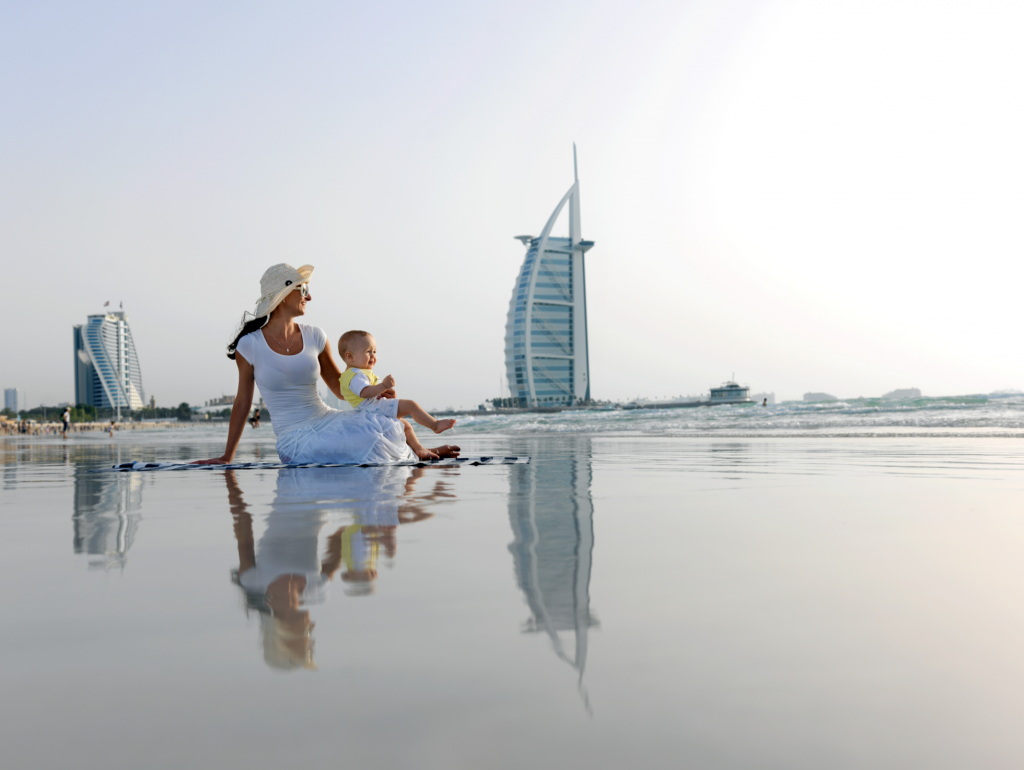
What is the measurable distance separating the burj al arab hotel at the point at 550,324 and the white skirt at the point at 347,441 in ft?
251

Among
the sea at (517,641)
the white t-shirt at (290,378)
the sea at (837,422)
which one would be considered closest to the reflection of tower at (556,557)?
the sea at (517,641)

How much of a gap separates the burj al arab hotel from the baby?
251ft

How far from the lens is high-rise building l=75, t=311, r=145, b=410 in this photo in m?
113

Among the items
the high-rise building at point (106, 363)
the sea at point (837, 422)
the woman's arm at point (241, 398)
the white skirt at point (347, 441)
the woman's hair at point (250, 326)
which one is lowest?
the sea at point (837, 422)

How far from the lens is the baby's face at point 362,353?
4711mm

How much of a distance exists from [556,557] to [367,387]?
3.13 m

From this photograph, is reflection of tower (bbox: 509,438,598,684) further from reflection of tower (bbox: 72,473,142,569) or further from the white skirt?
the white skirt

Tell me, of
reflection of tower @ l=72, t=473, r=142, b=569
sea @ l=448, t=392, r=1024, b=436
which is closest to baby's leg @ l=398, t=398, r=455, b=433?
reflection of tower @ l=72, t=473, r=142, b=569

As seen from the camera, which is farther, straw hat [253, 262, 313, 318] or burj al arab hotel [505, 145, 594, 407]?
burj al arab hotel [505, 145, 594, 407]

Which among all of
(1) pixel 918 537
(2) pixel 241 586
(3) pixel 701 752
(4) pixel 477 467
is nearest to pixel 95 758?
(3) pixel 701 752

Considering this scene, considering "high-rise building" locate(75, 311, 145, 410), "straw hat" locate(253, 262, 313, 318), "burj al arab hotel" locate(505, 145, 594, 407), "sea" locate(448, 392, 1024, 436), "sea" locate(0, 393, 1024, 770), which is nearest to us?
"sea" locate(0, 393, 1024, 770)

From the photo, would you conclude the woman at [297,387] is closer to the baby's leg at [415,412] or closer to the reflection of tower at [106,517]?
the baby's leg at [415,412]

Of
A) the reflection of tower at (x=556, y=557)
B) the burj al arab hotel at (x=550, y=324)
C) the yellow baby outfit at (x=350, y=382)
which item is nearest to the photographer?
the reflection of tower at (x=556, y=557)

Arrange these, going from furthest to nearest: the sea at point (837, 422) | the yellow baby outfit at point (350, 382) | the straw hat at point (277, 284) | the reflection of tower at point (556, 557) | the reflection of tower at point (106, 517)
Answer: the sea at point (837, 422), the yellow baby outfit at point (350, 382), the straw hat at point (277, 284), the reflection of tower at point (106, 517), the reflection of tower at point (556, 557)
